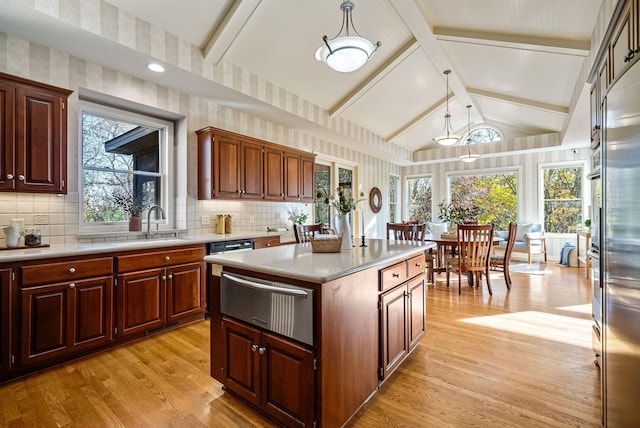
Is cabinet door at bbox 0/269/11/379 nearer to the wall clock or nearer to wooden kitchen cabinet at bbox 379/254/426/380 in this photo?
wooden kitchen cabinet at bbox 379/254/426/380

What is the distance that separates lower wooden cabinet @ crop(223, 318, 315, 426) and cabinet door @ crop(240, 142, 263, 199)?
2392 mm

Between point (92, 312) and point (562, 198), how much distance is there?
877 cm

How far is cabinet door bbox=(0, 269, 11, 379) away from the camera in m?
2.03

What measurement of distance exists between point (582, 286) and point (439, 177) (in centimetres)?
442

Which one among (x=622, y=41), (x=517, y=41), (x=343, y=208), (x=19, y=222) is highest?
(x=517, y=41)

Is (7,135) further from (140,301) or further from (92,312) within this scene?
(140,301)

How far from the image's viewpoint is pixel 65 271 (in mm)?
2299

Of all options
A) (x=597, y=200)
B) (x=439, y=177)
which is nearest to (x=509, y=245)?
(x=597, y=200)

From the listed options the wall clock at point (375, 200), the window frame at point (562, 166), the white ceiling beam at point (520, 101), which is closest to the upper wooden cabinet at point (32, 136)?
the wall clock at point (375, 200)

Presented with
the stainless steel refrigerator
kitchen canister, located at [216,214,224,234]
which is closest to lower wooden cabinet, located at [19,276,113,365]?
kitchen canister, located at [216,214,224,234]

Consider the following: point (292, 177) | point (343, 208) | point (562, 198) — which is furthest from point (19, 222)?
point (562, 198)

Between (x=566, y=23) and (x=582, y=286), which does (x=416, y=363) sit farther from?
(x=582, y=286)

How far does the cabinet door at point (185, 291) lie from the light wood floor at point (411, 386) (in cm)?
20

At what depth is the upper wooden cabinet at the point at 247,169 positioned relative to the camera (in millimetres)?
3609
